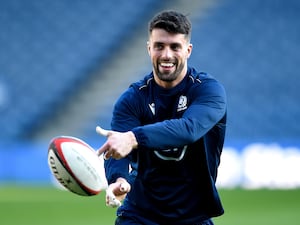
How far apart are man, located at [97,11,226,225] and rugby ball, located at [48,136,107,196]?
1.49ft

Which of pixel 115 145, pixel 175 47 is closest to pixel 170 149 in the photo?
pixel 175 47

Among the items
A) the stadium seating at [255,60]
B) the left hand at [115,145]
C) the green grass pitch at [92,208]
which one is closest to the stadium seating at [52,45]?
the stadium seating at [255,60]

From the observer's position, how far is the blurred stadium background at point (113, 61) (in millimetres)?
18812

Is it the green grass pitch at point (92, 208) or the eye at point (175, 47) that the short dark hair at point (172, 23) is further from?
the green grass pitch at point (92, 208)

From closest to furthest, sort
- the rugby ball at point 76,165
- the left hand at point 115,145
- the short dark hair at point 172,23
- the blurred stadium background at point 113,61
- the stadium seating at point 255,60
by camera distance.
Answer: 1. the left hand at point 115,145
2. the rugby ball at point 76,165
3. the short dark hair at point 172,23
4. the stadium seating at point 255,60
5. the blurred stadium background at point 113,61

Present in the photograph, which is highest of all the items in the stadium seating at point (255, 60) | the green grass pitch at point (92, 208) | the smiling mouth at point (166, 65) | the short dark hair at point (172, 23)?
the stadium seating at point (255, 60)

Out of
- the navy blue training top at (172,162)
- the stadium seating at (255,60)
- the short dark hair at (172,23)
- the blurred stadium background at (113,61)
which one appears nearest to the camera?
the short dark hair at (172,23)

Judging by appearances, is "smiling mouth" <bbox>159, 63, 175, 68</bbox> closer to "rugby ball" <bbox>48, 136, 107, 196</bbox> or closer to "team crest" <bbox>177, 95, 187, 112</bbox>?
"team crest" <bbox>177, 95, 187, 112</bbox>

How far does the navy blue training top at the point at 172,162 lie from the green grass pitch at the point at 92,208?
17.9 ft

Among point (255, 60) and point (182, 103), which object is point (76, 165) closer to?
point (182, 103)

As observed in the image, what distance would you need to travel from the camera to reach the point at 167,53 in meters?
5.22

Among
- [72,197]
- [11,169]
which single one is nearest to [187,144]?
[72,197]

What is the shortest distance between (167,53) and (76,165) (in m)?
1.04

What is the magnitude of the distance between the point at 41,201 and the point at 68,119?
18.9 feet
